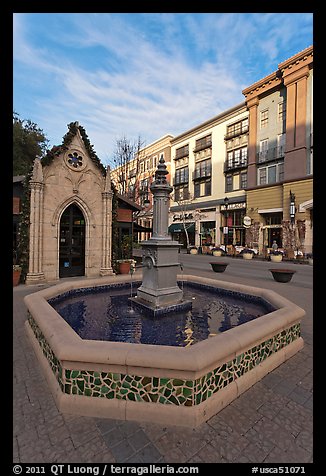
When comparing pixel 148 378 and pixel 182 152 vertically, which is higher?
pixel 182 152

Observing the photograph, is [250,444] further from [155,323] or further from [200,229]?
[200,229]

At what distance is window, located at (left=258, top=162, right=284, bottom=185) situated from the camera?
27.1m

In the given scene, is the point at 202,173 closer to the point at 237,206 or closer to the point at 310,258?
the point at 237,206

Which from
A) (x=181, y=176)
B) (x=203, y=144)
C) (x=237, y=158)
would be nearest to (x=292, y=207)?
(x=237, y=158)

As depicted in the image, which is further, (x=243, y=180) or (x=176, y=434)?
(x=243, y=180)

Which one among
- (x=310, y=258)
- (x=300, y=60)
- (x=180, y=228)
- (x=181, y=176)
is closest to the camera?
(x=310, y=258)

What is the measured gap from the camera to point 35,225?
11.3 metres

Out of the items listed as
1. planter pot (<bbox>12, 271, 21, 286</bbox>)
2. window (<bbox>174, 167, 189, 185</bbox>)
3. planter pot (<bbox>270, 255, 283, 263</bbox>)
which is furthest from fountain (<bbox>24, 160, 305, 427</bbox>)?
window (<bbox>174, 167, 189, 185</bbox>)

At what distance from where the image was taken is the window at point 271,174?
89.1 ft

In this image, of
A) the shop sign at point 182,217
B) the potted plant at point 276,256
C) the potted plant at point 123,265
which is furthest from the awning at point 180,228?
the potted plant at point 123,265

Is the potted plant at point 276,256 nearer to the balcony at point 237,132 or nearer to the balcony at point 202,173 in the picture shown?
the balcony at point 237,132

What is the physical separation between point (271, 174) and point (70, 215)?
25254mm

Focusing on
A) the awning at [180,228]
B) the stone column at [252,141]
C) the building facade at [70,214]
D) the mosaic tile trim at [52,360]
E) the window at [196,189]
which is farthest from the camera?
the window at [196,189]
